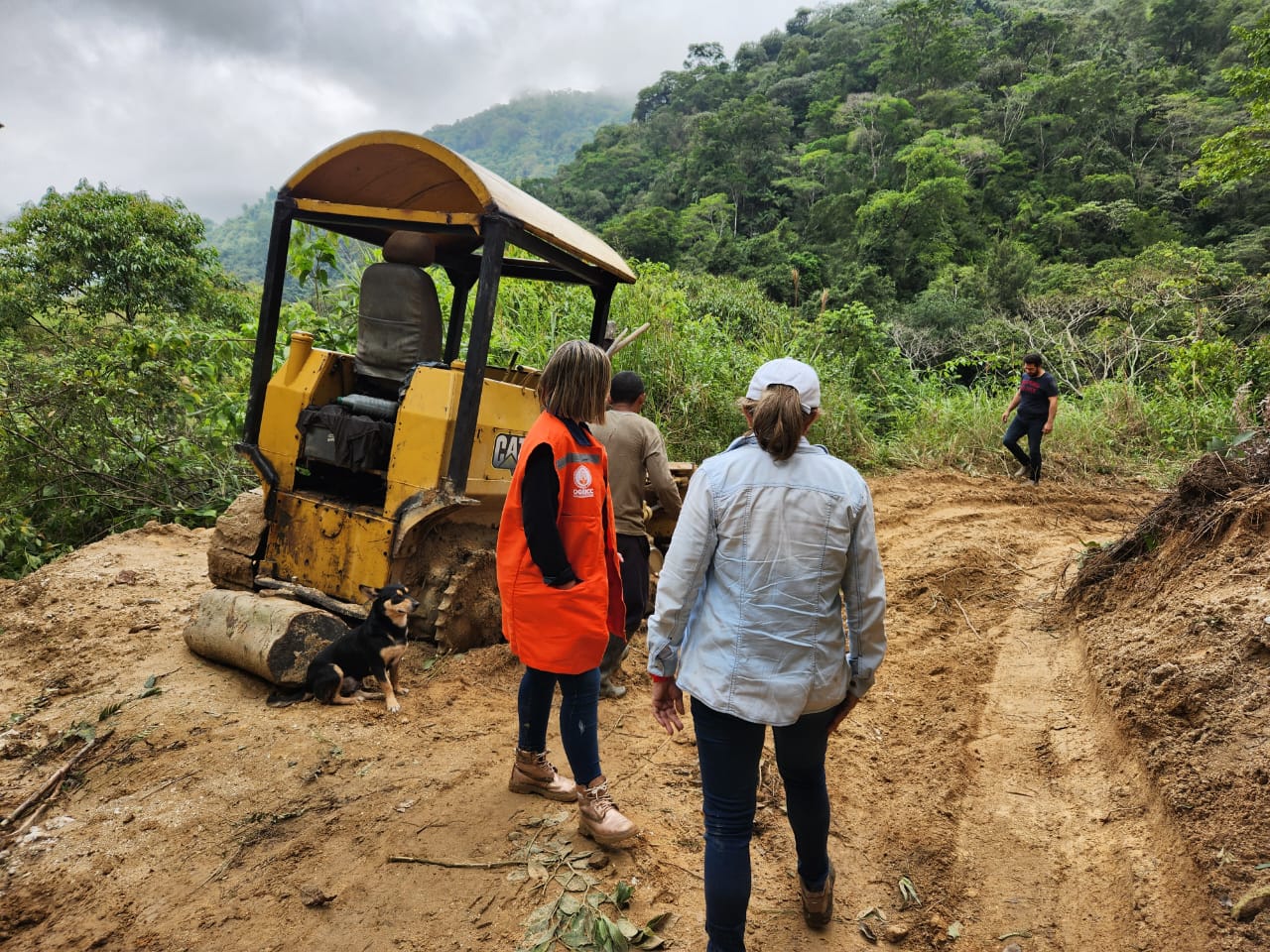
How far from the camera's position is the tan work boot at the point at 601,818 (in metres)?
2.52

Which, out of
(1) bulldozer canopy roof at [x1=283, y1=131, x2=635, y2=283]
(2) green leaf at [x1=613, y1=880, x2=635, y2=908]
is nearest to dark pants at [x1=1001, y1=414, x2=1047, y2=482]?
(1) bulldozer canopy roof at [x1=283, y1=131, x2=635, y2=283]

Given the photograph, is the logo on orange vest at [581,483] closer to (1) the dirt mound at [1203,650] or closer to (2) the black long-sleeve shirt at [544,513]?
(2) the black long-sleeve shirt at [544,513]

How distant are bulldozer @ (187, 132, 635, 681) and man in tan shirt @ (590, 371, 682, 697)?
0.73 m

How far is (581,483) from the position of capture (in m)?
2.49

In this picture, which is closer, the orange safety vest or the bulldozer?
the orange safety vest

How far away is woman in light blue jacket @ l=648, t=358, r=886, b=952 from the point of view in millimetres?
1893

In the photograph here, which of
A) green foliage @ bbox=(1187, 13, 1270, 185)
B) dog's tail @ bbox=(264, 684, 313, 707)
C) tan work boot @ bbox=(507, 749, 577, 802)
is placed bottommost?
dog's tail @ bbox=(264, 684, 313, 707)

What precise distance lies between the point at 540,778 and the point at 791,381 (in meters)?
1.80

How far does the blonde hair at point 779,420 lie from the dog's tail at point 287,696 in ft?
9.23

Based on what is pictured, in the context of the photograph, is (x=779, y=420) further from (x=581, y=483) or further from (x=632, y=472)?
(x=632, y=472)

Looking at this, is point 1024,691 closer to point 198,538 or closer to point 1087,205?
point 198,538

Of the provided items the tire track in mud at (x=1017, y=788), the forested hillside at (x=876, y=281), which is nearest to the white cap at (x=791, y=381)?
the tire track in mud at (x=1017, y=788)

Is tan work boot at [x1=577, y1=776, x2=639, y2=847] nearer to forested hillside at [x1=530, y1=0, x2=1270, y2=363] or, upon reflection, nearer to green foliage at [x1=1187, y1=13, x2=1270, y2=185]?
forested hillside at [x1=530, y1=0, x2=1270, y2=363]

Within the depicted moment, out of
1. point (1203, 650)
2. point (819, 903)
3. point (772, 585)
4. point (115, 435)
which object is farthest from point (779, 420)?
point (115, 435)
